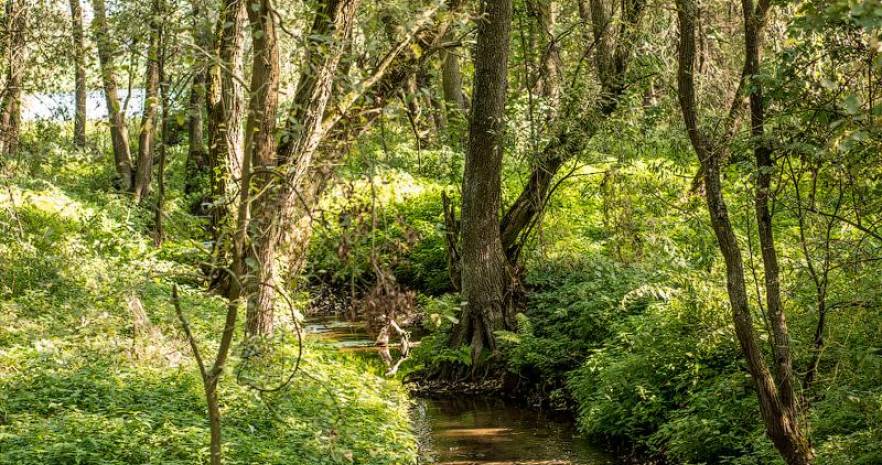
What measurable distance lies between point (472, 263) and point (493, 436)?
300cm

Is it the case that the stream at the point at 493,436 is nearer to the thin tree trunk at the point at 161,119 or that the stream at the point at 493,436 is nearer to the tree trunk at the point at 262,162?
the tree trunk at the point at 262,162

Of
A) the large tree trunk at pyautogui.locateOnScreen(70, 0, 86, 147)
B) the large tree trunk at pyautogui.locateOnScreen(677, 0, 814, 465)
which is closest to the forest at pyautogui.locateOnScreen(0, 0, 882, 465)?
the large tree trunk at pyautogui.locateOnScreen(677, 0, 814, 465)

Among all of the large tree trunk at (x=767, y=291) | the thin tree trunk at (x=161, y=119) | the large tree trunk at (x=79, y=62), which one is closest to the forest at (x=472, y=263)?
the large tree trunk at (x=767, y=291)

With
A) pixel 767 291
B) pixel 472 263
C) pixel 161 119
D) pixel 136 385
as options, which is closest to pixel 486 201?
pixel 472 263

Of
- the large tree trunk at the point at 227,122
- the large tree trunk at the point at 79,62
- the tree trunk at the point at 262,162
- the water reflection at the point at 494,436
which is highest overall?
the large tree trunk at the point at 79,62

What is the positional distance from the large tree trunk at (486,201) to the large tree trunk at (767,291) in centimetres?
531

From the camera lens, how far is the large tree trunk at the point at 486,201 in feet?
42.7

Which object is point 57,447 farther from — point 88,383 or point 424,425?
point 424,425

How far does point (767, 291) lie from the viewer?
7.64m

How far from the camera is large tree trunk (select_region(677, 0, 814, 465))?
754cm

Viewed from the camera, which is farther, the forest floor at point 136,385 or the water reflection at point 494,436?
the water reflection at point 494,436

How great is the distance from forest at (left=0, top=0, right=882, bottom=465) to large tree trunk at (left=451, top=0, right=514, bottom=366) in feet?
0.13

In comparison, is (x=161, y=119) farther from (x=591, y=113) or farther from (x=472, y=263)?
(x=591, y=113)

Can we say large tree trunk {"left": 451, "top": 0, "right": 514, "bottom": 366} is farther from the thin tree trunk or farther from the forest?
the thin tree trunk
